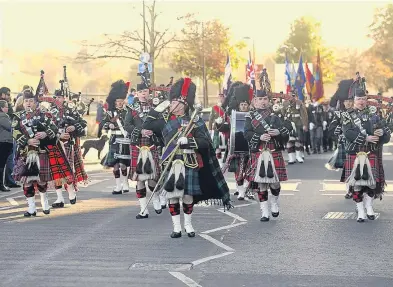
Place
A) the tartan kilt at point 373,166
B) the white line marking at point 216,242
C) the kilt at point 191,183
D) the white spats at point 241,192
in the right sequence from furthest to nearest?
the white spats at point 241,192, the tartan kilt at point 373,166, the kilt at point 191,183, the white line marking at point 216,242

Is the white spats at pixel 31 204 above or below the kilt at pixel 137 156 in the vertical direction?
below

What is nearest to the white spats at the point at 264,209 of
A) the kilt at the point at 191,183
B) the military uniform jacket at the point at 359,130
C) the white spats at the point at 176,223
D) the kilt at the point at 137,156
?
the military uniform jacket at the point at 359,130

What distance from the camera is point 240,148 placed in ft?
47.1

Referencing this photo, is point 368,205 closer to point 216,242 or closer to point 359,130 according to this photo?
point 359,130

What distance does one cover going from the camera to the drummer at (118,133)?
15.2 meters

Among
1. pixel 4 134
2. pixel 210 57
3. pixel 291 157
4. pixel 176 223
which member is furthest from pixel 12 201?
pixel 210 57

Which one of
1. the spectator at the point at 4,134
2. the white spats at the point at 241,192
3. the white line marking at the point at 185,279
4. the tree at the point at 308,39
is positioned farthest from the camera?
the tree at the point at 308,39

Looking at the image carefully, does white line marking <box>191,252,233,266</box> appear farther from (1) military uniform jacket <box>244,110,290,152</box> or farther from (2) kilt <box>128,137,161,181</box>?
(2) kilt <box>128,137,161,181</box>

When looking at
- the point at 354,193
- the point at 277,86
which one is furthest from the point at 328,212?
the point at 277,86

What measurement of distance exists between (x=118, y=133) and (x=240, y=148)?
2.39 metres

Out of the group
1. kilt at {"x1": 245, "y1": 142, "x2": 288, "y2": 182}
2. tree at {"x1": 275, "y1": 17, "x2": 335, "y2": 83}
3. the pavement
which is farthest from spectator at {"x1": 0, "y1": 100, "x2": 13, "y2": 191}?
tree at {"x1": 275, "y1": 17, "x2": 335, "y2": 83}

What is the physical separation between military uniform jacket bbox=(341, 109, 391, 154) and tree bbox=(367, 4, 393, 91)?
226 feet

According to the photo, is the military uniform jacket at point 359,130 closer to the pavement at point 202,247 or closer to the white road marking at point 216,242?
the pavement at point 202,247

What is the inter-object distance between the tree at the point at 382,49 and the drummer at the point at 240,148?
6646 cm
